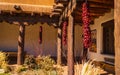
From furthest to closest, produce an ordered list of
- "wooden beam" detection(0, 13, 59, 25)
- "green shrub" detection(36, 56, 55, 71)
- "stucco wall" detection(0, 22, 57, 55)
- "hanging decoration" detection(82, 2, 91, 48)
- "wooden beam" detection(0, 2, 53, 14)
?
1. "stucco wall" detection(0, 22, 57, 55)
2. "wooden beam" detection(0, 13, 59, 25)
3. "wooden beam" detection(0, 2, 53, 14)
4. "green shrub" detection(36, 56, 55, 71)
5. "hanging decoration" detection(82, 2, 91, 48)

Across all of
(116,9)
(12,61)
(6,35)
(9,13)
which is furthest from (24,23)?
(116,9)

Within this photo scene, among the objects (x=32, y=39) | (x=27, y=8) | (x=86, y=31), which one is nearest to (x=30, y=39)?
(x=32, y=39)

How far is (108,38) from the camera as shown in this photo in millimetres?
10445

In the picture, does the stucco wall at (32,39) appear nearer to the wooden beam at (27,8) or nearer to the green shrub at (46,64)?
the wooden beam at (27,8)

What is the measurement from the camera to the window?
32.2 ft

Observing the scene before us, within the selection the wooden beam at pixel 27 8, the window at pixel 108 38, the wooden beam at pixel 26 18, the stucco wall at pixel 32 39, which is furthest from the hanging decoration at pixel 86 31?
the stucco wall at pixel 32 39

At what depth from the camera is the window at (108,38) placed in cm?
980

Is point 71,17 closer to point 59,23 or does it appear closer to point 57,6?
point 57,6

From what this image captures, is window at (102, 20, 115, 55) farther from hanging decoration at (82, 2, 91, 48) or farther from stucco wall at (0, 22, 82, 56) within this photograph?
stucco wall at (0, 22, 82, 56)

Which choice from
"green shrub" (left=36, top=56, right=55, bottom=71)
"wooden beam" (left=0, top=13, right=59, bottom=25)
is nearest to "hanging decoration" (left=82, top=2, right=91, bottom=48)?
"green shrub" (left=36, top=56, right=55, bottom=71)

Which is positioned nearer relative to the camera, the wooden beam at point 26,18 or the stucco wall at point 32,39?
the wooden beam at point 26,18

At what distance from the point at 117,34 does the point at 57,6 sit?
Answer: 5.55m

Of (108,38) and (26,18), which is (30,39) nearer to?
(26,18)

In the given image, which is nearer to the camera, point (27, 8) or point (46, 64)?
point (46, 64)
